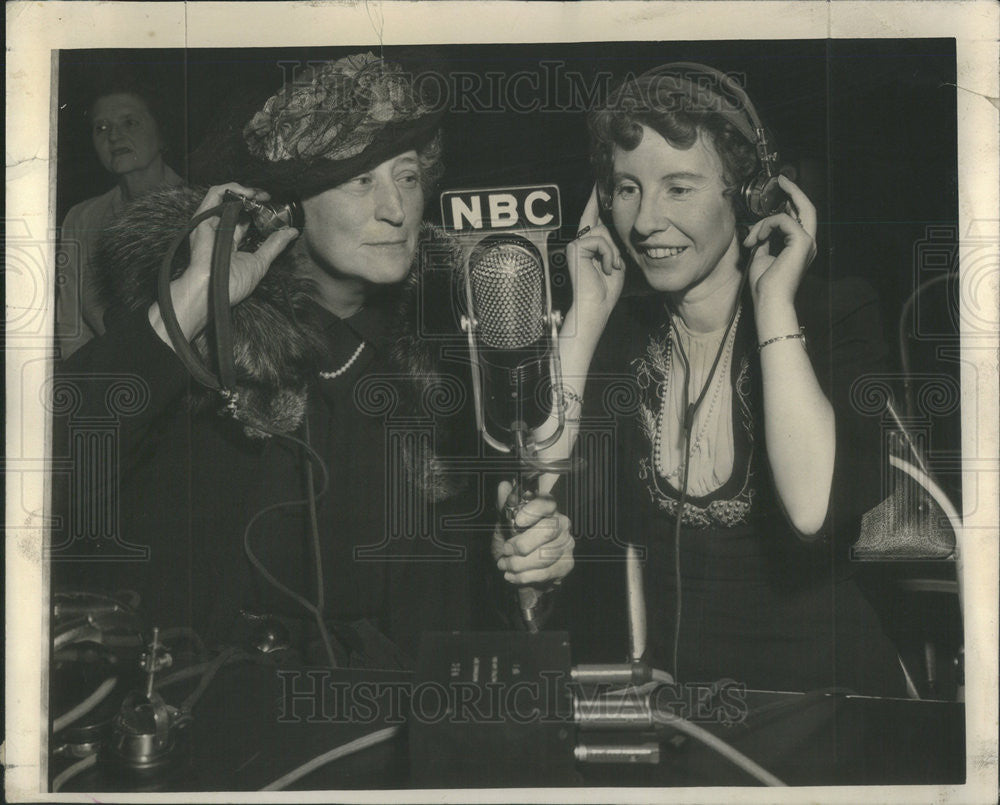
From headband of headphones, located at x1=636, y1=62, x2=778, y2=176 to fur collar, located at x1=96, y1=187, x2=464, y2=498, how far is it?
493 millimetres

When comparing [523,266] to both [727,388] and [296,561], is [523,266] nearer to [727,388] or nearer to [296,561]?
[727,388]

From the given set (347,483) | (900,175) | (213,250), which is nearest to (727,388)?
(900,175)

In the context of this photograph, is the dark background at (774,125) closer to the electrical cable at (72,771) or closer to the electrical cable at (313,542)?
the electrical cable at (313,542)

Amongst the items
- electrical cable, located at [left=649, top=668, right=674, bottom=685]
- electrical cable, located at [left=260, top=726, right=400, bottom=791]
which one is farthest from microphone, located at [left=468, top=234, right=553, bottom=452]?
electrical cable, located at [left=260, top=726, right=400, bottom=791]

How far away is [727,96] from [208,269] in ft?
3.26

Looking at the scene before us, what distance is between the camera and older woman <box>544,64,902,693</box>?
1855 millimetres

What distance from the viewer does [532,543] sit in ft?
6.11

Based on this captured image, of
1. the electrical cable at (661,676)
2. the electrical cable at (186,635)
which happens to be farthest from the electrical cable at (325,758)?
the electrical cable at (661,676)

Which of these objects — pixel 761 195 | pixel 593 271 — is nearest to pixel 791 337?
pixel 761 195

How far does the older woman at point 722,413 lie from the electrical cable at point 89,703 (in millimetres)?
865

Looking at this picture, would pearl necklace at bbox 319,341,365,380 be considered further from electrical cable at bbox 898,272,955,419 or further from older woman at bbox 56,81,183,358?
electrical cable at bbox 898,272,955,419

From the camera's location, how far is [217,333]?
6.05 ft

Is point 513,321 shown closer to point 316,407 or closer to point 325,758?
point 316,407

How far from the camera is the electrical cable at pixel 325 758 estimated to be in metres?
1.79
